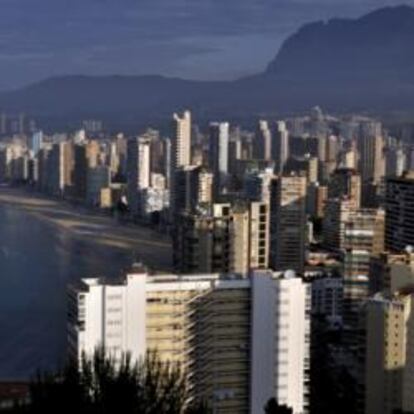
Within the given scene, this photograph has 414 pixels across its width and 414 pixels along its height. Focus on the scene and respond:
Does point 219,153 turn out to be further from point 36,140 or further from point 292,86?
point 36,140

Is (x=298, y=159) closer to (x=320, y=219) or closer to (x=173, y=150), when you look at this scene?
(x=173, y=150)

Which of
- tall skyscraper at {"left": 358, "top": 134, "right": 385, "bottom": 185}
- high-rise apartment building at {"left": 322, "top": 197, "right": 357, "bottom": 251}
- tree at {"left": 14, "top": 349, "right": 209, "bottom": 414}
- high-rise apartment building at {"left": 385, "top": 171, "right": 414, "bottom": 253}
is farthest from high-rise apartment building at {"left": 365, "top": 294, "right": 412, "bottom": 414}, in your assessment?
tall skyscraper at {"left": 358, "top": 134, "right": 385, "bottom": 185}

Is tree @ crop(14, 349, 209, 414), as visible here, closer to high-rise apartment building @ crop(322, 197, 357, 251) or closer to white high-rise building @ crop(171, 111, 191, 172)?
high-rise apartment building @ crop(322, 197, 357, 251)

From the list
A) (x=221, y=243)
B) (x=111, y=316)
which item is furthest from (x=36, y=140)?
(x=111, y=316)

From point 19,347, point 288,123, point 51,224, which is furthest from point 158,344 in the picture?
point 288,123

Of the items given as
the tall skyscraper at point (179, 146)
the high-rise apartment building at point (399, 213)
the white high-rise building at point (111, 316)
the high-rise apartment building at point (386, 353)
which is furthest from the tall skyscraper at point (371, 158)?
the white high-rise building at point (111, 316)

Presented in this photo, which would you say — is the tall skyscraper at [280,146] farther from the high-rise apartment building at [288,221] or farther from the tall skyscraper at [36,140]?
the tall skyscraper at [36,140]
